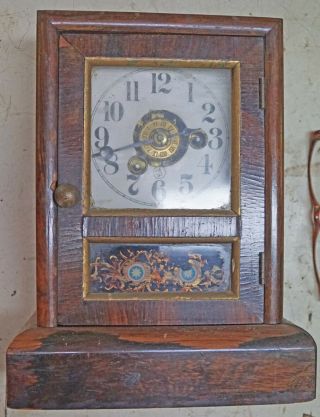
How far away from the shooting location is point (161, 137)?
878 millimetres

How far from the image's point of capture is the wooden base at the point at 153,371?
2.57ft

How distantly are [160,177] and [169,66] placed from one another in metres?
0.16

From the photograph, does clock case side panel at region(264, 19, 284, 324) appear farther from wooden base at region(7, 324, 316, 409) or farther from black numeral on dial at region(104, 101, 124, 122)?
black numeral on dial at region(104, 101, 124, 122)

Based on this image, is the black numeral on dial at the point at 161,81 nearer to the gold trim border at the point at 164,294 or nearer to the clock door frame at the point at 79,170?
the clock door frame at the point at 79,170

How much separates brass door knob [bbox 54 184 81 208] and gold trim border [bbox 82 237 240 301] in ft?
0.19

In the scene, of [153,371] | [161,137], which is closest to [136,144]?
[161,137]

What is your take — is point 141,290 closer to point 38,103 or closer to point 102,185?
point 102,185

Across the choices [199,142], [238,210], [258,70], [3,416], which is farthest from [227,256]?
[3,416]

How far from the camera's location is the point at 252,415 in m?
1.14

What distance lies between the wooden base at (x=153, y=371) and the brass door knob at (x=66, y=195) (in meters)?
0.18

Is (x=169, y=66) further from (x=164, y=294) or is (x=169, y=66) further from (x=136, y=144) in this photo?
(x=164, y=294)

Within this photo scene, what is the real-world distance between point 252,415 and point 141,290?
0.45 m

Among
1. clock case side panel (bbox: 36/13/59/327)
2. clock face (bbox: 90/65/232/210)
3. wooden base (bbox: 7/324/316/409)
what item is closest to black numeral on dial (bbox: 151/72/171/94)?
clock face (bbox: 90/65/232/210)

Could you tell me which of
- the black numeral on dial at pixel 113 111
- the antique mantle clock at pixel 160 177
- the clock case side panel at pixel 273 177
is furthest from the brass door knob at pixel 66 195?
the clock case side panel at pixel 273 177
